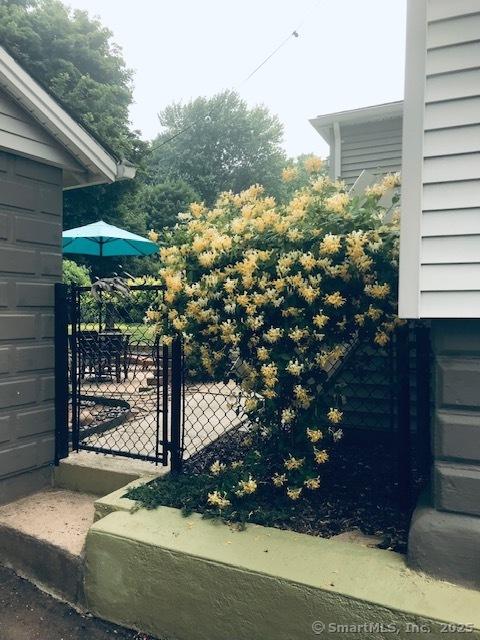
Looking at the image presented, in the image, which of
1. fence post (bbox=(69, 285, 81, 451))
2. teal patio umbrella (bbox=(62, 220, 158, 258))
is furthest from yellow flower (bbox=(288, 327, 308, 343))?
teal patio umbrella (bbox=(62, 220, 158, 258))

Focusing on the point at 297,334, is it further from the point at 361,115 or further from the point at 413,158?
the point at 361,115

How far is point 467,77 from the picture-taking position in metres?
2.21

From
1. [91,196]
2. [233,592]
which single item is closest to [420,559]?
[233,592]

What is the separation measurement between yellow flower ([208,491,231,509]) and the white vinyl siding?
2.66 meters

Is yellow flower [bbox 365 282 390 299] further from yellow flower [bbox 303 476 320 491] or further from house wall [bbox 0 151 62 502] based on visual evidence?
house wall [bbox 0 151 62 502]

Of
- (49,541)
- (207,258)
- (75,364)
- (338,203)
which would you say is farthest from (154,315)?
(49,541)

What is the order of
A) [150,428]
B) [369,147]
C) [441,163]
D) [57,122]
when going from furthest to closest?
[369,147]
[150,428]
[57,122]
[441,163]

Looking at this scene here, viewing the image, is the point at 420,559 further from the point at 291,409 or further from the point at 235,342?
the point at 235,342

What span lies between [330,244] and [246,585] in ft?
5.59

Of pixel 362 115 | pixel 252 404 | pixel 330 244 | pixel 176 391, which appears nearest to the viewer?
pixel 330 244

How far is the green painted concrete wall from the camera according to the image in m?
2.15

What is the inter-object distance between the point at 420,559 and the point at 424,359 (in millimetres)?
1043

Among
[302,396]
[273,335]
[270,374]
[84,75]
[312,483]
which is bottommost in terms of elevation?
[312,483]

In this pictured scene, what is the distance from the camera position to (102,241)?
9.68 metres
